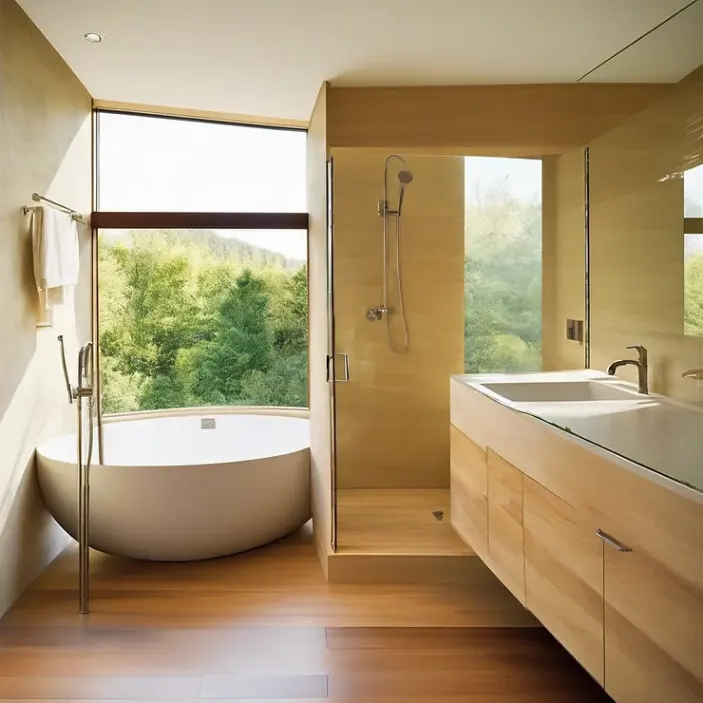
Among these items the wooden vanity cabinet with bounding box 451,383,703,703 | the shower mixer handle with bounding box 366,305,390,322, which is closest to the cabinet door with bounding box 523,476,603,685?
the wooden vanity cabinet with bounding box 451,383,703,703

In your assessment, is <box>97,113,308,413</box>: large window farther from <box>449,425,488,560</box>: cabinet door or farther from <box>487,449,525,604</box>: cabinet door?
<box>487,449,525,604</box>: cabinet door

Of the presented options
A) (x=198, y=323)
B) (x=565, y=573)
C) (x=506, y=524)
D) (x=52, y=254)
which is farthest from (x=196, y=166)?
(x=565, y=573)

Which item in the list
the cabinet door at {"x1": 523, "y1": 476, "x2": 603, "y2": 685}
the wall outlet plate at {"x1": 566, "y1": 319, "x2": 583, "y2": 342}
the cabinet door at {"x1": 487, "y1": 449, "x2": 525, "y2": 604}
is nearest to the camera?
the cabinet door at {"x1": 523, "y1": 476, "x2": 603, "y2": 685}

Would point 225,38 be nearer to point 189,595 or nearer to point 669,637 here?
point 189,595

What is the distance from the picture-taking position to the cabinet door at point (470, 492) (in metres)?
2.64

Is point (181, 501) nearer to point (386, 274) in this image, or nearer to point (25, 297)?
point (25, 297)

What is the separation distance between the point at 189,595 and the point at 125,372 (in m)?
1.75

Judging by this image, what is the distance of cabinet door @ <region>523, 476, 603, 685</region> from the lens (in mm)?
1705

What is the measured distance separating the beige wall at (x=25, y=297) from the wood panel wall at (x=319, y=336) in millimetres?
1286

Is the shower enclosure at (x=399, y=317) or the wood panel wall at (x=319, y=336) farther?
the shower enclosure at (x=399, y=317)

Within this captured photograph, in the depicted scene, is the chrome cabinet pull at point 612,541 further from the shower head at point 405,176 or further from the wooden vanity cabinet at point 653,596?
the shower head at point 405,176

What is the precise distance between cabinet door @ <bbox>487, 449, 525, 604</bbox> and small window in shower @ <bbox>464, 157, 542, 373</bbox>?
926 mm

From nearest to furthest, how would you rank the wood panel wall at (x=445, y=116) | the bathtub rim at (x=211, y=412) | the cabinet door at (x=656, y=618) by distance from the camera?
1. the cabinet door at (x=656, y=618)
2. the wood panel wall at (x=445, y=116)
3. the bathtub rim at (x=211, y=412)

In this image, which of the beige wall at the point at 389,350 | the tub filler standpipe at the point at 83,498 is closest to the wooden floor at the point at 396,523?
the beige wall at the point at 389,350
